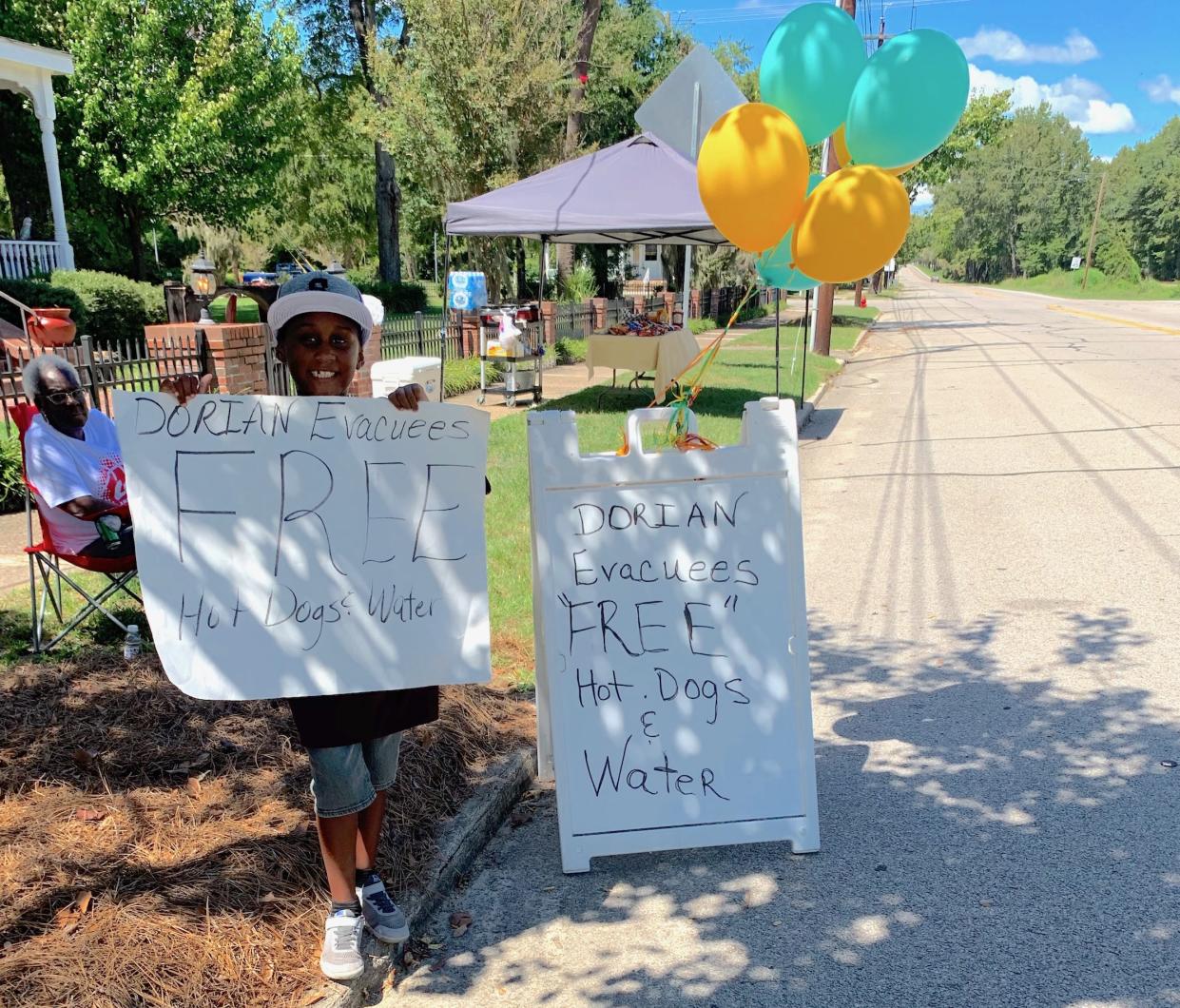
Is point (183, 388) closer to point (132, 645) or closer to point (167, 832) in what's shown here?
point (167, 832)

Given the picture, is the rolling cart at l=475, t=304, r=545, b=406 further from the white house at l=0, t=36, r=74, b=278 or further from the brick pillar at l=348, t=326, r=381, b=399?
the white house at l=0, t=36, r=74, b=278

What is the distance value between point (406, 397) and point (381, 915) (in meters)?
1.43

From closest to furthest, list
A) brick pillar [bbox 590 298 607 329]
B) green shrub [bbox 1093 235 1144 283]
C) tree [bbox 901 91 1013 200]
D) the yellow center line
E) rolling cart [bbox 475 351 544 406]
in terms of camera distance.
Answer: rolling cart [bbox 475 351 544 406] < brick pillar [bbox 590 298 607 329] < the yellow center line < tree [bbox 901 91 1013 200] < green shrub [bbox 1093 235 1144 283]

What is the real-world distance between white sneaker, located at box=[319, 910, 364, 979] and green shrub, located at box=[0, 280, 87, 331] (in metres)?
14.4

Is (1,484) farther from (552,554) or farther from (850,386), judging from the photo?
(850,386)

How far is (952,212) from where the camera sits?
106375 mm

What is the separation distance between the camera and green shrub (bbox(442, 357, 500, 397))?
1371 cm

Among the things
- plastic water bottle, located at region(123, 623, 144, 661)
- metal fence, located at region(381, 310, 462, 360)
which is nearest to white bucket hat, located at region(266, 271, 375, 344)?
plastic water bottle, located at region(123, 623, 144, 661)

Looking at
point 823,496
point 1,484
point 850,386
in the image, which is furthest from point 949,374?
point 1,484

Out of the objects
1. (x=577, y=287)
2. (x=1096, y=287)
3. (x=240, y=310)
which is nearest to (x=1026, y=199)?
(x=1096, y=287)

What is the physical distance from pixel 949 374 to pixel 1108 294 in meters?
56.0

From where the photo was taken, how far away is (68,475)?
13.0 feet

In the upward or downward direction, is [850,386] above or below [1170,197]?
below

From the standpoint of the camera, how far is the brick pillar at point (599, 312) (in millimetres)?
22148
